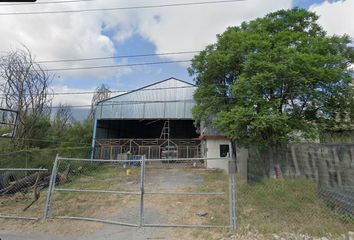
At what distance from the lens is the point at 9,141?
22.9m

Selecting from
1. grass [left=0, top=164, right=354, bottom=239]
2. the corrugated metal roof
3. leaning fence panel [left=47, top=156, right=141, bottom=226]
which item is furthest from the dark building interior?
grass [left=0, top=164, right=354, bottom=239]

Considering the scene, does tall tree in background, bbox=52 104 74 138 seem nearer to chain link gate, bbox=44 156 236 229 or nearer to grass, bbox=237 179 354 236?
chain link gate, bbox=44 156 236 229

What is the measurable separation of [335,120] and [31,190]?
13681 millimetres

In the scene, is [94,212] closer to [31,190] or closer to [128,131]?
[31,190]

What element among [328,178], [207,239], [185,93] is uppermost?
[185,93]

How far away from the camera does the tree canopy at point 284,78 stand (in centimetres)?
1095

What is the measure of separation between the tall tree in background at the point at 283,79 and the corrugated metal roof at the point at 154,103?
1209cm

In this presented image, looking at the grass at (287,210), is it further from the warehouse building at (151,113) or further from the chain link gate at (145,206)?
the warehouse building at (151,113)

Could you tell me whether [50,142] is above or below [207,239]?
above

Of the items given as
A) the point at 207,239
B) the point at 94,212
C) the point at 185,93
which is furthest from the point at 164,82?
the point at 207,239

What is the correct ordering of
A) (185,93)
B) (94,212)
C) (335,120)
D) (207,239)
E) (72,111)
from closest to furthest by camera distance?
(207,239) < (94,212) < (335,120) < (185,93) < (72,111)

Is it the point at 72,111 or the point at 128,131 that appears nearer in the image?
the point at 128,131

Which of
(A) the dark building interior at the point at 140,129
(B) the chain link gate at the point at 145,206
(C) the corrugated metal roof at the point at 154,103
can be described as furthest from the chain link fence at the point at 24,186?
(A) the dark building interior at the point at 140,129

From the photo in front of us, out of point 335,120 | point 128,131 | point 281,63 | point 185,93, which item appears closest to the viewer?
point 281,63
